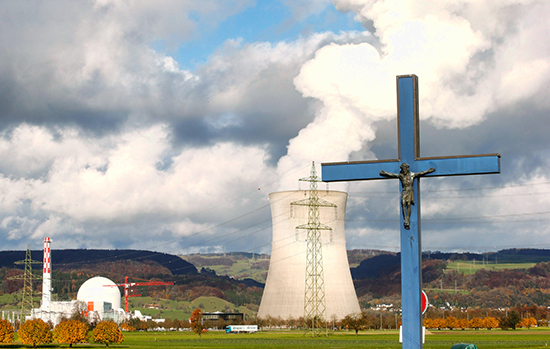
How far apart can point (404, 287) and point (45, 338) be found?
37624 millimetres

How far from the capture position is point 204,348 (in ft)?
133

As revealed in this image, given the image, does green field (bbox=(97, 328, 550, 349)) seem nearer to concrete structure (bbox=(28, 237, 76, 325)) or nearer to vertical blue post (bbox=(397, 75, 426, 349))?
vertical blue post (bbox=(397, 75, 426, 349))

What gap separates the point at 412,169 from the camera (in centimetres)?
1246

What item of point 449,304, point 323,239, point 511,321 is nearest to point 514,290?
point 449,304

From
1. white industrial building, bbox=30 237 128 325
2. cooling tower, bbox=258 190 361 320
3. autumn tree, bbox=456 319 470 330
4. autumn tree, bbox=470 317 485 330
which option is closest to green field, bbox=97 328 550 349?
cooling tower, bbox=258 190 361 320

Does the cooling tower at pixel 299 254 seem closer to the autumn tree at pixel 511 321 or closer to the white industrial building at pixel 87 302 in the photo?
the autumn tree at pixel 511 321

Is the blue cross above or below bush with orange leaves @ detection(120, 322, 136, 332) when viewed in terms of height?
above

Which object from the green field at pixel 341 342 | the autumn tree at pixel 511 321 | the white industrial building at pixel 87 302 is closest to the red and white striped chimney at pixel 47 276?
the white industrial building at pixel 87 302

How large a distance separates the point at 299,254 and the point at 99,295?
56.6m

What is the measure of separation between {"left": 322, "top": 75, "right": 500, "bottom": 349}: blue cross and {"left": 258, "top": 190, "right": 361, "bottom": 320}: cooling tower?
4208cm

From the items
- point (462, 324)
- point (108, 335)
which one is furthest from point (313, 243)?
point (462, 324)

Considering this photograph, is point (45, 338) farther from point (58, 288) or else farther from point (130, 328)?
point (58, 288)

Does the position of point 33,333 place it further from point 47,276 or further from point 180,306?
point 180,306

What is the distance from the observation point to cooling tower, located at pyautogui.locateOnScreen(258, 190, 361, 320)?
55125 millimetres
